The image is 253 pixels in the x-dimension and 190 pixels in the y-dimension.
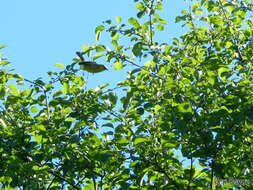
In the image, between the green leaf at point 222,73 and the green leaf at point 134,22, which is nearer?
the green leaf at point 222,73

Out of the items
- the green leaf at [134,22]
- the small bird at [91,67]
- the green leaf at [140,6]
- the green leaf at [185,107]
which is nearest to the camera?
the green leaf at [185,107]

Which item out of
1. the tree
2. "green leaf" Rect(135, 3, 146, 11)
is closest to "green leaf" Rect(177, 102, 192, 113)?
the tree

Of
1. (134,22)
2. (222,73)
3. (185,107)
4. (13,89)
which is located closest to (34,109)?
(13,89)

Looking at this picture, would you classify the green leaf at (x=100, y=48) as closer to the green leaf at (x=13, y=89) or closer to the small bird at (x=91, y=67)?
the small bird at (x=91, y=67)

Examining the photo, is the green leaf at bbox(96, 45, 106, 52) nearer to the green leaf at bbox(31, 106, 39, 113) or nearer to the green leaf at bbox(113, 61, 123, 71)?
the green leaf at bbox(113, 61, 123, 71)

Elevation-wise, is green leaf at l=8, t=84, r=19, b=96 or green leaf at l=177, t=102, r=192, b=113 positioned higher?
green leaf at l=8, t=84, r=19, b=96

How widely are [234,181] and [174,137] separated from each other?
2.18ft

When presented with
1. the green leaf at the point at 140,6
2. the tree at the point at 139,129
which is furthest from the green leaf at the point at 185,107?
the green leaf at the point at 140,6

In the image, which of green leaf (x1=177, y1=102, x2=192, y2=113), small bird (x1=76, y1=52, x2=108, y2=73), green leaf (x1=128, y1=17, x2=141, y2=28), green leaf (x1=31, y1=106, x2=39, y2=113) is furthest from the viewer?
green leaf (x1=128, y1=17, x2=141, y2=28)

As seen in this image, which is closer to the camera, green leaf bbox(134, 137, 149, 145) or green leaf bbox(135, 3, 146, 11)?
green leaf bbox(134, 137, 149, 145)

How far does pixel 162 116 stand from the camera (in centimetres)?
564

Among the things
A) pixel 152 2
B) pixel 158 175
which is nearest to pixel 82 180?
pixel 158 175

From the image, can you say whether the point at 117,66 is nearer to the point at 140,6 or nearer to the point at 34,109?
the point at 34,109

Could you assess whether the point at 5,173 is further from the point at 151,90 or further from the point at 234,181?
the point at 234,181
